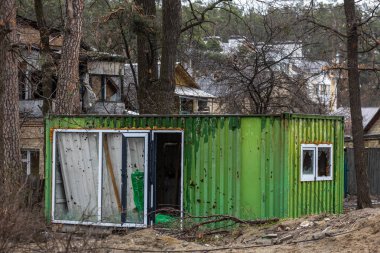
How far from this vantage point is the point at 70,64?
66.1 feet

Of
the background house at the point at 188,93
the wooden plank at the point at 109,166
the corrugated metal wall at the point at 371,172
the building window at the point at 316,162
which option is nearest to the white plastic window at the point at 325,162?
the building window at the point at 316,162

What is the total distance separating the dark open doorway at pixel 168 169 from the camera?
16172mm

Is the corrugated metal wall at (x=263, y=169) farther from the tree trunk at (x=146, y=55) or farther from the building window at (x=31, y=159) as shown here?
the building window at (x=31, y=159)

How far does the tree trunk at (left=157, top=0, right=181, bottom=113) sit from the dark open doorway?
652 cm

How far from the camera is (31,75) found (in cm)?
2722

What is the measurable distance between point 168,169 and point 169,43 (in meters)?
7.69

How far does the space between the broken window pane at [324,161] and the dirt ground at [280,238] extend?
286cm

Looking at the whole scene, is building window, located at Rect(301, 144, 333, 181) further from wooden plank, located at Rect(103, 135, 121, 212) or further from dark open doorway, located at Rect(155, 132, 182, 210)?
wooden plank, located at Rect(103, 135, 121, 212)

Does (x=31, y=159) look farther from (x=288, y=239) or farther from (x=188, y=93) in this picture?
(x=288, y=239)

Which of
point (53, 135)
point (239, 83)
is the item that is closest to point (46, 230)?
point (53, 135)

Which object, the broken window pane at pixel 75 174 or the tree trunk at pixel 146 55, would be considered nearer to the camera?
the broken window pane at pixel 75 174

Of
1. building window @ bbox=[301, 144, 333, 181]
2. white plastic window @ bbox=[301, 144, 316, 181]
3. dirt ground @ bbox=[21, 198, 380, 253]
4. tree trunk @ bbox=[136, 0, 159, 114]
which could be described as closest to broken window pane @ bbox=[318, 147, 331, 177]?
building window @ bbox=[301, 144, 333, 181]

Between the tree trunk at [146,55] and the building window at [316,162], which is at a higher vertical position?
the tree trunk at [146,55]

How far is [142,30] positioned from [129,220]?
11.1 metres
